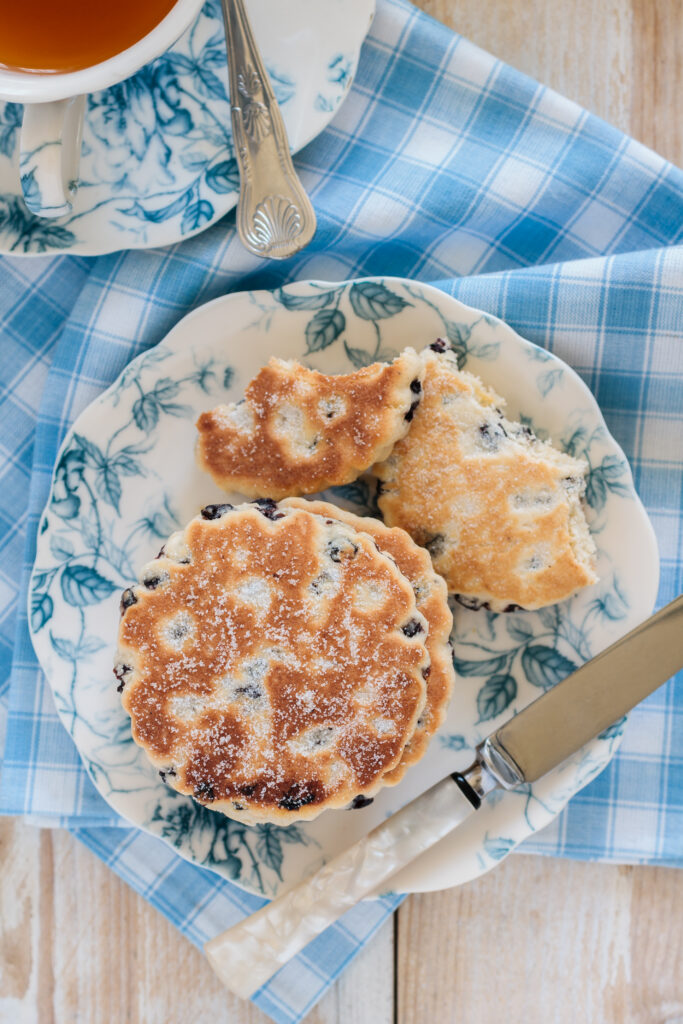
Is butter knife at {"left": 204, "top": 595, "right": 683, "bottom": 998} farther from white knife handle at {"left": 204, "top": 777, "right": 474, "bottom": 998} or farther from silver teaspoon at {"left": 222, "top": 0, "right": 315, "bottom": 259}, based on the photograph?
silver teaspoon at {"left": 222, "top": 0, "right": 315, "bottom": 259}

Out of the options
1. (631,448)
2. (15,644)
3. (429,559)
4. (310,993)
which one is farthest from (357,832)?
(631,448)

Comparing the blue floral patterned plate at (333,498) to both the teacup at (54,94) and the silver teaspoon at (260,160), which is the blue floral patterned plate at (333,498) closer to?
the silver teaspoon at (260,160)

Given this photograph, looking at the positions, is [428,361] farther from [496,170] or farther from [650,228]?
[650,228]

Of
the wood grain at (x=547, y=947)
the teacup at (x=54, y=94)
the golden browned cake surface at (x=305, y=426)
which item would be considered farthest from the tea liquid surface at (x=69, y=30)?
the wood grain at (x=547, y=947)

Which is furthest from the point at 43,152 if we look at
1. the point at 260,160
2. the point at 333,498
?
the point at 333,498

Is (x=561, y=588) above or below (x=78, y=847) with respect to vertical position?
above

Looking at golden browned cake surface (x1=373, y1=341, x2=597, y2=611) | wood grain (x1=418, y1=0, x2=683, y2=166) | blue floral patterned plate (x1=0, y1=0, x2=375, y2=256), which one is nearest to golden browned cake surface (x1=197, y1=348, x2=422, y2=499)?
golden browned cake surface (x1=373, y1=341, x2=597, y2=611)
